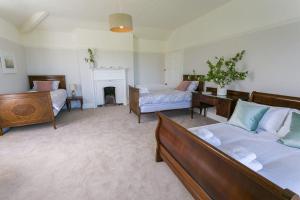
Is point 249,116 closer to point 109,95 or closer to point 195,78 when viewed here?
point 195,78

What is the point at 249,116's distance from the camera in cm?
206

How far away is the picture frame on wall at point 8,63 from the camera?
375cm

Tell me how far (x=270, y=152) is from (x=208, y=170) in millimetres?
763

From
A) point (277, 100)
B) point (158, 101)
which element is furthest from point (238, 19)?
point (158, 101)

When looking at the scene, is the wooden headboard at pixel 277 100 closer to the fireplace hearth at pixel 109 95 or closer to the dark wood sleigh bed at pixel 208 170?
the dark wood sleigh bed at pixel 208 170

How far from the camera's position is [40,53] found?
16.7 ft

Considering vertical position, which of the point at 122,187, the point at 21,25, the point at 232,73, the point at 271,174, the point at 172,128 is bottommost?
the point at 122,187

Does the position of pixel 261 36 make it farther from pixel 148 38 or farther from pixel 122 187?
pixel 148 38

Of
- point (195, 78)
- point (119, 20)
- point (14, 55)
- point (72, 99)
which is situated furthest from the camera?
point (72, 99)

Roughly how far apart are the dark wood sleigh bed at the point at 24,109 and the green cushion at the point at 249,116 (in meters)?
3.74

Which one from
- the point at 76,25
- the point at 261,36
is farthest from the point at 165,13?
the point at 76,25

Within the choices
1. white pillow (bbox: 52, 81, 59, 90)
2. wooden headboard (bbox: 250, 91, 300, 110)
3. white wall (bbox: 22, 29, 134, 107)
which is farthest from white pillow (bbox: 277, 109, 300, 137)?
white pillow (bbox: 52, 81, 59, 90)

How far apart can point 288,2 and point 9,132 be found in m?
5.86

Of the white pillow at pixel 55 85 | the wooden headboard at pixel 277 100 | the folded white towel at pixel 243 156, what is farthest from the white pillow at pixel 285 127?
the white pillow at pixel 55 85
